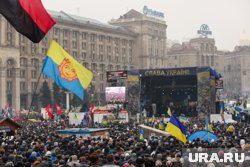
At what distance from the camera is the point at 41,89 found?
3693 inches

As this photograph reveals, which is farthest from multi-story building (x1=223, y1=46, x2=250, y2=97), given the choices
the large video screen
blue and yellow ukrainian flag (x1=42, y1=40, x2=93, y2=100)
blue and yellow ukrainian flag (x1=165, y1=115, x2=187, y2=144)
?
blue and yellow ukrainian flag (x1=165, y1=115, x2=187, y2=144)

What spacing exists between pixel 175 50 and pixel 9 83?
254 feet

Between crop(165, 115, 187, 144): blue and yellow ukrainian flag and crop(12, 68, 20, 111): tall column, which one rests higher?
crop(12, 68, 20, 111): tall column

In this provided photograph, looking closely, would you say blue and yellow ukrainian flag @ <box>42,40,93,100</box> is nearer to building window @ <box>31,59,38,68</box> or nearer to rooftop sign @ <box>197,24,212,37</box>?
building window @ <box>31,59,38,68</box>

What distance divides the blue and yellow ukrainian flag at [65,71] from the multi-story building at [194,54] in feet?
434

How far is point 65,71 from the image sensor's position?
2250cm

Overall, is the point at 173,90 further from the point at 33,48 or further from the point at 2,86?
the point at 33,48

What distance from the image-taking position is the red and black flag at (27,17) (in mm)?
14455

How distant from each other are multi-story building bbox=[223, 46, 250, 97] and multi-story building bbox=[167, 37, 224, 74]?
16556mm

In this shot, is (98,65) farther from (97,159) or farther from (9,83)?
(97,159)

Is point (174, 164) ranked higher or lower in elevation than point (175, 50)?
lower

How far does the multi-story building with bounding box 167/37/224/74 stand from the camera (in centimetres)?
15675

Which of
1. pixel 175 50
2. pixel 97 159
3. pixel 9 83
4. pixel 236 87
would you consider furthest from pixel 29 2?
pixel 236 87

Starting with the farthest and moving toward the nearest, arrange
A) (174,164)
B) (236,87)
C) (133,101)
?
(236,87) < (133,101) < (174,164)
